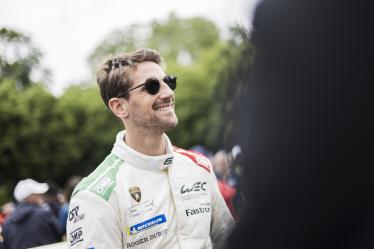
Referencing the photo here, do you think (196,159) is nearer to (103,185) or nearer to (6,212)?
(103,185)

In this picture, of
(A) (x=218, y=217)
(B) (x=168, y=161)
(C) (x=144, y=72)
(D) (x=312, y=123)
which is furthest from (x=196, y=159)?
(D) (x=312, y=123)

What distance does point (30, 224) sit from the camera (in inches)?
279

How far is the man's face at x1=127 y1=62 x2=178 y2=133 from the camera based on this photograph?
10.7ft

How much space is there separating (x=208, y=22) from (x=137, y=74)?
50.0 meters

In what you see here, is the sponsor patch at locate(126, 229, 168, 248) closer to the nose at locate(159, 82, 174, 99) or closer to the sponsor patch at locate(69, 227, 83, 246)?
the sponsor patch at locate(69, 227, 83, 246)

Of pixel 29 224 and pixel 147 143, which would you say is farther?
pixel 29 224

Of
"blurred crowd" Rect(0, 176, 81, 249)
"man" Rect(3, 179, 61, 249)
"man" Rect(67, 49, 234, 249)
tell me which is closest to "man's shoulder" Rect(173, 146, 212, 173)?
"man" Rect(67, 49, 234, 249)

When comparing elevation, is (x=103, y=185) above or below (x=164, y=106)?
below

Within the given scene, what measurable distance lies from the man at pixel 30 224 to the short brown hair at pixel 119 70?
11.1 ft

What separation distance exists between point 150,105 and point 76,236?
0.90 meters

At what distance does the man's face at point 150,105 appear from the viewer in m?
3.25

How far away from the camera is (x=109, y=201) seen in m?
2.84

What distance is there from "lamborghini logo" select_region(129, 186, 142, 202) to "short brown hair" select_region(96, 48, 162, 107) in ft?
2.14

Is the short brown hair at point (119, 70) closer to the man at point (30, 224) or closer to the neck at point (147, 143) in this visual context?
the neck at point (147, 143)
